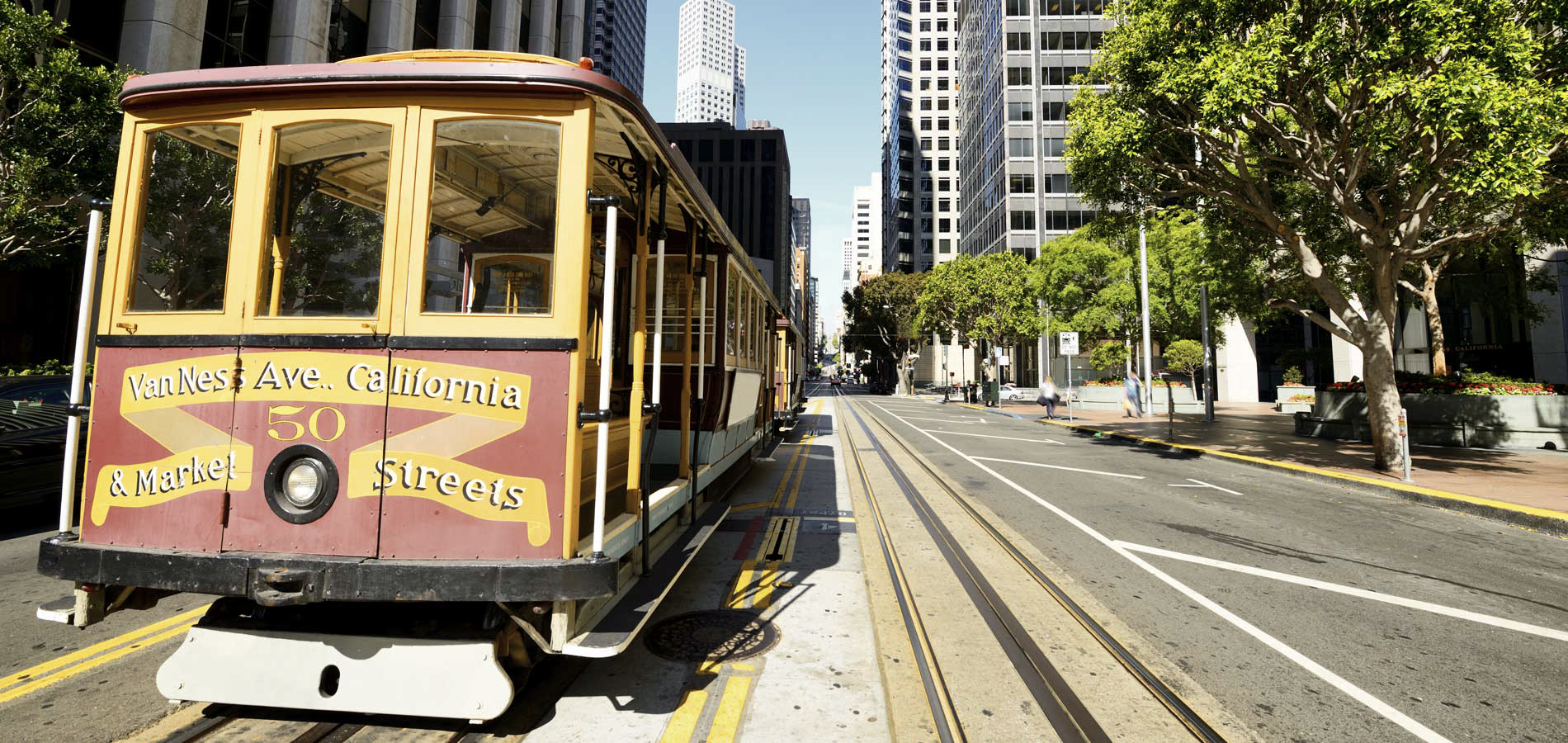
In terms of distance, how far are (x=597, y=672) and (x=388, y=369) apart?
2084 mm

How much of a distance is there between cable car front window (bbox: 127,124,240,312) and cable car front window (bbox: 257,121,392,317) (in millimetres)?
217

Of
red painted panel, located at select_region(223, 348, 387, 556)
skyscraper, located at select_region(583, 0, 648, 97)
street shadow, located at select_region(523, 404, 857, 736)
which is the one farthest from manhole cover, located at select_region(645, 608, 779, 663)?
skyscraper, located at select_region(583, 0, 648, 97)

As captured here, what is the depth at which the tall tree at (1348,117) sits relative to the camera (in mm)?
7871

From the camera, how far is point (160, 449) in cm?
282

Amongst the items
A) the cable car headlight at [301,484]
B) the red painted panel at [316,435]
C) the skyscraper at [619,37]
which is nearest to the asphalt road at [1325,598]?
the red painted panel at [316,435]

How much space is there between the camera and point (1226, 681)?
3.50 m

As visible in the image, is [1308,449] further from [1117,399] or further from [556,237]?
[556,237]

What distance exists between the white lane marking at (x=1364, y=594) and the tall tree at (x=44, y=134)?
51.4 feet

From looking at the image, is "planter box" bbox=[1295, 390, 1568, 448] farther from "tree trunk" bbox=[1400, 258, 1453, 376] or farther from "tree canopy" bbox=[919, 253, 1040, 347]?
"tree canopy" bbox=[919, 253, 1040, 347]

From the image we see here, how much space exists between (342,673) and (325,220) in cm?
214

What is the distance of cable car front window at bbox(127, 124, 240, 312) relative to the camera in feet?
9.68

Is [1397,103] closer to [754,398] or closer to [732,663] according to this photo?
[754,398]

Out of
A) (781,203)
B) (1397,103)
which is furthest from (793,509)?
(781,203)

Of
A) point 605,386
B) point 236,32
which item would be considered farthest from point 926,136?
point 605,386
